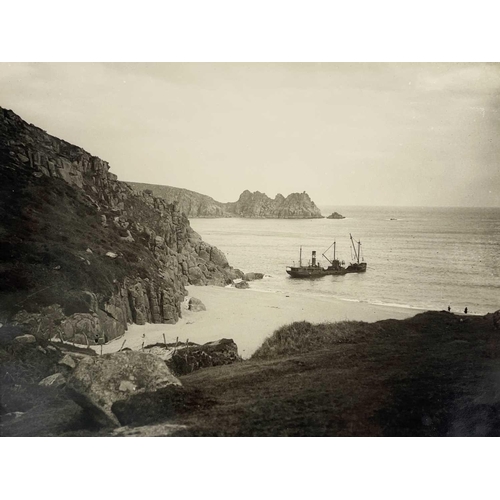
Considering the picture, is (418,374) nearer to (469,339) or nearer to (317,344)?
(469,339)

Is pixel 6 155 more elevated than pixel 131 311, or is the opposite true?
pixel 6 155

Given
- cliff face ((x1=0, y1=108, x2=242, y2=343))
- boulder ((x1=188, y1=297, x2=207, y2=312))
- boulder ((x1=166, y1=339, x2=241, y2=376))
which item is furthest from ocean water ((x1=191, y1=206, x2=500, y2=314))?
boulder ((x1=166, y1=339, x2=241, y2=376))

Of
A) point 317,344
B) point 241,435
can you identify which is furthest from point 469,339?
point 241,435

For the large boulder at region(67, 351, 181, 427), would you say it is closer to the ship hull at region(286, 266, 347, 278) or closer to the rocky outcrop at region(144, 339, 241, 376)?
the rocky outcrop at region(144, 339, 241, 376)

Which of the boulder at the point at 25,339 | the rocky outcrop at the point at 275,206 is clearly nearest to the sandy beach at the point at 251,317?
the boulder at the point at 25,339

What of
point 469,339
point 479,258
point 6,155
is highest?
point 6,155

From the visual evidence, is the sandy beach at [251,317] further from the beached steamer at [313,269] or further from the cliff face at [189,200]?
the cliff face at [189,200]
